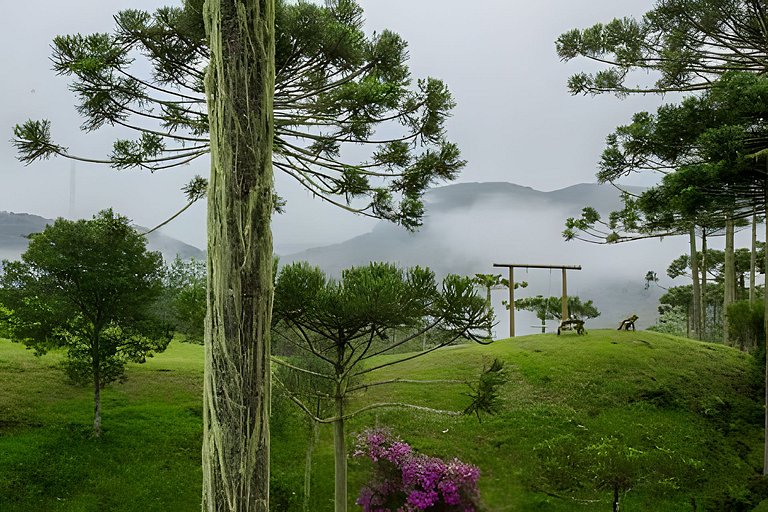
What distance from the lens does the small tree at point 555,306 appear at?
11.5 m

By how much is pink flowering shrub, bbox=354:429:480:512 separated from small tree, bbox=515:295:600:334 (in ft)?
20.5

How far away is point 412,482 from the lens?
17.6ft

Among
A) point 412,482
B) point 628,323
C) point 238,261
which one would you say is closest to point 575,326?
point 628,323

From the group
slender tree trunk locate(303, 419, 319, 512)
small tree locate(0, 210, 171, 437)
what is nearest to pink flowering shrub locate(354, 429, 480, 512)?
slender tree trunk locate(303, 419, 319, 512)

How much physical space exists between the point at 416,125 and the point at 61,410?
495cm

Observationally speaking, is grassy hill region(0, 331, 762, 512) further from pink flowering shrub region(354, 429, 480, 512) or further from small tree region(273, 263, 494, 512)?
small tree region(273, 263, 494, 512)

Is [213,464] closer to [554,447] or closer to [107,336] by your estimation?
[554,447]

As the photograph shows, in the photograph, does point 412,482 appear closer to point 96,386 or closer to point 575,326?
A: point 96,386

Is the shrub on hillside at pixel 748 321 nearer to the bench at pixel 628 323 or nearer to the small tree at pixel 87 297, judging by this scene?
the bench at pixel 628 323

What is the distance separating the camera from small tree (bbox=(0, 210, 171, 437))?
5660 millimetres

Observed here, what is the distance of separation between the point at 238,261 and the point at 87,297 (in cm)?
490

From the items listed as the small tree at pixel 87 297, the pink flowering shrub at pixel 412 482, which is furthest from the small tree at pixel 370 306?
the small tree at pixel 87 297

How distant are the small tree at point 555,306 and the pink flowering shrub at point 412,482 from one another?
6.24m

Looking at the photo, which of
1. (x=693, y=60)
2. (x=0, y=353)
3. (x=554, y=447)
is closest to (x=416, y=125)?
(x=554, y=447)
